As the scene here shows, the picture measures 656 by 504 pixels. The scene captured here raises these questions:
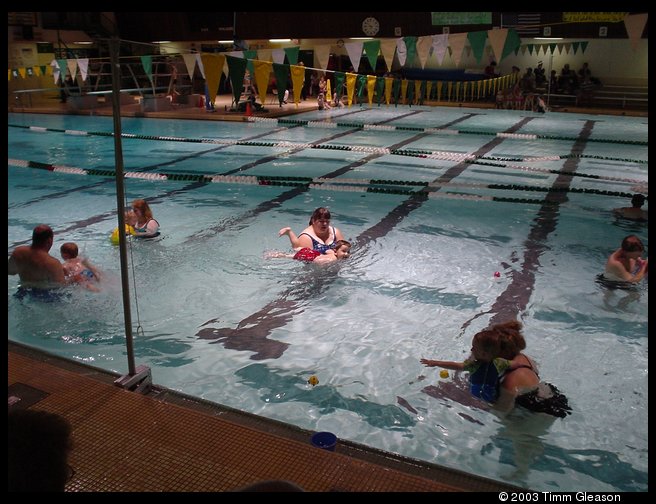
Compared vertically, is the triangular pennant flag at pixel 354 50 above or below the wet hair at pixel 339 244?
above

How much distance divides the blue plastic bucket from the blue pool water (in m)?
0.78

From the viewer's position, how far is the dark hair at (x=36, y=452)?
65.8 inches

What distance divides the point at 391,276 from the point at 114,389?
3759mm

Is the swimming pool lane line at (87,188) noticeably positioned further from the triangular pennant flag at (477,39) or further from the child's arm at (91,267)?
the triangular pennant flag at (477,39)

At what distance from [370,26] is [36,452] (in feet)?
90.3

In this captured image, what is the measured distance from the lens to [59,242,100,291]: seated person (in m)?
5.95

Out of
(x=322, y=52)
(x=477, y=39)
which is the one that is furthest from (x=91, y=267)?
(x=477, y=39)

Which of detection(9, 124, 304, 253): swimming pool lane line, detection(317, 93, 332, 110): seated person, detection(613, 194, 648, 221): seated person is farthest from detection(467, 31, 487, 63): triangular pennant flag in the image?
detection(317, 93, 332, 110): seated person

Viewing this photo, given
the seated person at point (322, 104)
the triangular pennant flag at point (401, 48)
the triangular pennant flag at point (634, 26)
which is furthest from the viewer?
the seated person at point (322, 104)

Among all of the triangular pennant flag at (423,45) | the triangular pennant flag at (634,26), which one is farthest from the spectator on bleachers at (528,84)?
the triangular pennant flag at (634,26)

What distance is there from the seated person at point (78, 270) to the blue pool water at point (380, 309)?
0.14m

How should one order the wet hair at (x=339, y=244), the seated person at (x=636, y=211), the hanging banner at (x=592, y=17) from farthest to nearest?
the hanging banner at (x=592, y=17)
the seated person at (x=636, y=211)
the wet hair at (x=339, y=244)

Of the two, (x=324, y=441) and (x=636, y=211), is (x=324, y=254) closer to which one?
(x=324, y=441)

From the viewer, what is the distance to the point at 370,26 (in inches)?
1054
